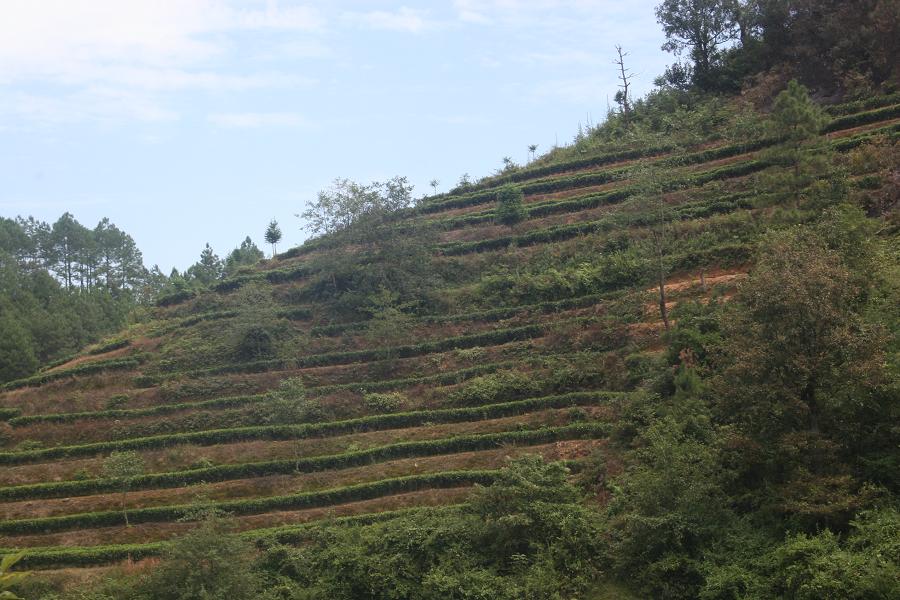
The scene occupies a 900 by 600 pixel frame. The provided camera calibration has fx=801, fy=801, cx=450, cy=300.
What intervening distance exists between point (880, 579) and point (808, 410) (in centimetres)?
484

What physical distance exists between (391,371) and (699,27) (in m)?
35.0

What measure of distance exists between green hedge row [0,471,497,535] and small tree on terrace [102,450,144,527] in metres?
0.95

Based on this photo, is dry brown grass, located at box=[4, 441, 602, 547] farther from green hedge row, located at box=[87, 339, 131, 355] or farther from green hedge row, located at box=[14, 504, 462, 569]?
green hedge row, located at box=[87, 339, 131, 355]

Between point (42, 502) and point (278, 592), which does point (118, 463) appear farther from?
point (278, 592)

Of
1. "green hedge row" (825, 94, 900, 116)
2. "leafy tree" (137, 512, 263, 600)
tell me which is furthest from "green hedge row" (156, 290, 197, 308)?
"green hedge row" (825, 94, 900, 116)

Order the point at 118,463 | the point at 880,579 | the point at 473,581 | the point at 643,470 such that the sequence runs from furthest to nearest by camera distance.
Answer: the point at 118,463 < the point at 643,470 < the point at 473,581 < the point at 880,579

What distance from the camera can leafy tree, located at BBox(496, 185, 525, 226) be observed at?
168 feet

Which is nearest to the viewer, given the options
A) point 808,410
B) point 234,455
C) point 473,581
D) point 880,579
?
point 880,579

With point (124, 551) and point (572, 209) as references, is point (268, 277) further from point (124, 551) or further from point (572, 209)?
point (124, 551)

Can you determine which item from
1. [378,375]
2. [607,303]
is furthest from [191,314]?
[607,303]

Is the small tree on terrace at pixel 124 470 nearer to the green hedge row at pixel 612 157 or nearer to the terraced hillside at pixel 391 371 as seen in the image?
the terraced hillside at pixel 391 371

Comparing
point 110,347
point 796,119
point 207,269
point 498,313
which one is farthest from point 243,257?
point 796,119

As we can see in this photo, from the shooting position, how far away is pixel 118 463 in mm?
32281

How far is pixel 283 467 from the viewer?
3400cm
